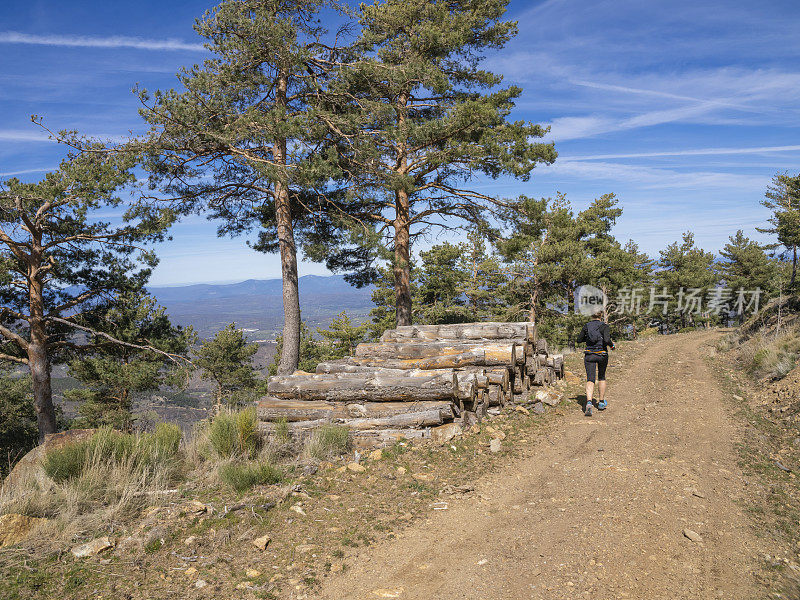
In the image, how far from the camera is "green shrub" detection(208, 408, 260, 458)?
265 inches

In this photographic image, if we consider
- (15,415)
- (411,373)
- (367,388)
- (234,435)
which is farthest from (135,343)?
(411,373)

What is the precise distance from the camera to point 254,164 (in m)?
11.5

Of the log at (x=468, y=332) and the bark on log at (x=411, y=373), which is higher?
the log at (x=468, y=332)

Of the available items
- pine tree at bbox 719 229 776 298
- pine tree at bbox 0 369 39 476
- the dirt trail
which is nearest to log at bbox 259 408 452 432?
the dirt trail

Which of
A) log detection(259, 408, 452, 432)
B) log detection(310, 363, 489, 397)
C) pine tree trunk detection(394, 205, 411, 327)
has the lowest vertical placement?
log detection(259, 408, 452, 432)

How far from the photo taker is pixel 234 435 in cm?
686

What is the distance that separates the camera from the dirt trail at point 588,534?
12.4 ft

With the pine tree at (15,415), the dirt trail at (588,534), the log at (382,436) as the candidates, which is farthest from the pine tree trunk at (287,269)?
the pine tree at (15,415)

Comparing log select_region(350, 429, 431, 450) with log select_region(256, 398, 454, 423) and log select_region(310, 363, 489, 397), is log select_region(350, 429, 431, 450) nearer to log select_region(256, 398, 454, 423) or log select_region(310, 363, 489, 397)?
log select_region(256, 398, 454, 423)

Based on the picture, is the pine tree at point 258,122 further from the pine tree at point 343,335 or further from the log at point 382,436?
the pine tree at point 343,335

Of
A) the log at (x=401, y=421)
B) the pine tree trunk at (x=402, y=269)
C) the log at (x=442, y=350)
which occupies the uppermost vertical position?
the pine tree trunk at (x=402, y=269)

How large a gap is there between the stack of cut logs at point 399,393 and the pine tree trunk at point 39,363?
354 inches

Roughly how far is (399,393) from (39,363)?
1186cm

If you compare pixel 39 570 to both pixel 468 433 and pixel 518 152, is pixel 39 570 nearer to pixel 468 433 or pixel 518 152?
pixel 468 433
